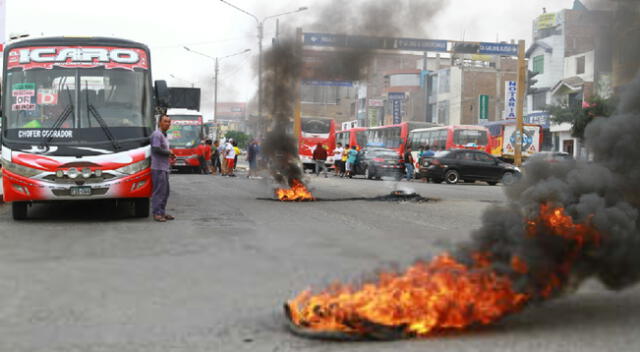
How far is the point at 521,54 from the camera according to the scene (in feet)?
93.5

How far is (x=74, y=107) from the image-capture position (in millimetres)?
11797

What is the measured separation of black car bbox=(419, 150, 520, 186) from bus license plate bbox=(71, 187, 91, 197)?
19446 millimetres

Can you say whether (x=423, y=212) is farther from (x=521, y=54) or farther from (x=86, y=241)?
(x=521, y=54)

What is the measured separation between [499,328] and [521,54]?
2520cm

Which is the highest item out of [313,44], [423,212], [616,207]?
[313,44]

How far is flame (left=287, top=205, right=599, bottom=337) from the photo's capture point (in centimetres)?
474

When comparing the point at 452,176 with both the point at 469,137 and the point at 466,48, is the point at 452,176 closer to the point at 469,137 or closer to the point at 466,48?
the point at 466,48

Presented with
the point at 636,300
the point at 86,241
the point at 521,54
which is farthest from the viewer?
the point at 521,54

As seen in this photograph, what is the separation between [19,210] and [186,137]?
947 inches

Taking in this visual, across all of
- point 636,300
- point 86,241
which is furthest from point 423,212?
point 636,300

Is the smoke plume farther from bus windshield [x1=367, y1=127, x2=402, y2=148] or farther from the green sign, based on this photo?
the green sign

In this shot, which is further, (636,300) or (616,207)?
(636,300)

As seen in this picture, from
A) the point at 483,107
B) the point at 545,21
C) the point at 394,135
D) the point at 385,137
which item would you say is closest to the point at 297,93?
the point at 394,135

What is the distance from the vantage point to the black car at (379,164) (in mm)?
31781
